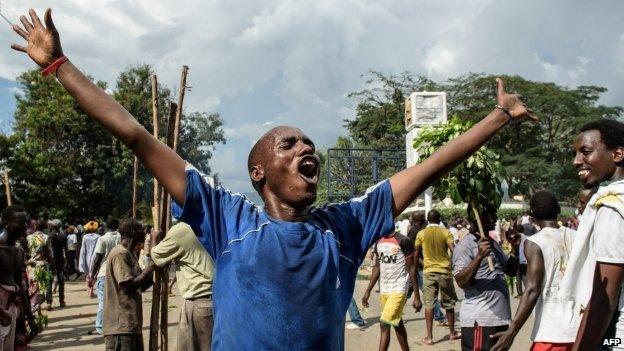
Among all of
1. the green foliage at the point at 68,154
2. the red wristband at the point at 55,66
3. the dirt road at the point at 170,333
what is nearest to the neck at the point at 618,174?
the red wristband at the point at 55,66

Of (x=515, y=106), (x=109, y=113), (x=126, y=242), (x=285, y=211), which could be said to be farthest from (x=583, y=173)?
(x=126, y=242)

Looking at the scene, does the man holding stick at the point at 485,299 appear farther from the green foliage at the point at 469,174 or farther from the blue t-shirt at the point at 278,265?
the blue t-shirt at the point at 278,265

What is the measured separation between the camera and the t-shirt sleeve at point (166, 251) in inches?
206

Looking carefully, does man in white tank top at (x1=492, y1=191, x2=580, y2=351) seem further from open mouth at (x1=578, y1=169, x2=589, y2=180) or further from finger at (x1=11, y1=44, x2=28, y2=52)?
finger at (x1=11, y1=44, x2=28, y2=52)

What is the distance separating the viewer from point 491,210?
4941mm

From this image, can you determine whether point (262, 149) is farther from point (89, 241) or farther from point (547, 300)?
point (89, 241)

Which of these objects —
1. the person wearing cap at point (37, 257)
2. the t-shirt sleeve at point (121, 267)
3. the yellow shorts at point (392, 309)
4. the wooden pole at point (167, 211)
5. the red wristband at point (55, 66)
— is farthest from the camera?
the person wearing cap at point (37, 257)

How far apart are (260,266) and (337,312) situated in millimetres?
359

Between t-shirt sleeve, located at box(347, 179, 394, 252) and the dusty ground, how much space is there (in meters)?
6.18

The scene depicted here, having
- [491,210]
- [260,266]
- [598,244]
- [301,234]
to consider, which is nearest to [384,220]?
[301,234]

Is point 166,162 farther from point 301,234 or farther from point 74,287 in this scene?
point 74,287

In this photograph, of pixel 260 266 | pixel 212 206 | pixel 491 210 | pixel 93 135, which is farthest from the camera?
pixel 93 135

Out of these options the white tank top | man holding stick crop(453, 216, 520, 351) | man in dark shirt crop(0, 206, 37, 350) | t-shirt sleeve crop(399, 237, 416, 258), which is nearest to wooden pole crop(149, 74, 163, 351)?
man in dark shirt crop(0, 206, 37, 350)

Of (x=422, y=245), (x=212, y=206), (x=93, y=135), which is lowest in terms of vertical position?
(x=422, y=245)
